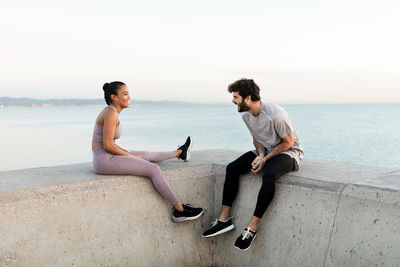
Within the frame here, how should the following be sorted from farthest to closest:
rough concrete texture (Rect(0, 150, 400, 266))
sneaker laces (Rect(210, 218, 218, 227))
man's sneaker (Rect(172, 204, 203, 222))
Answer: sneaker laces (Rect(210, 218, 218, 227)) < man's sneaker (Rect(172, 204, 203, 222)) < rough concrete texture (Rect(0, 150, 400, 266))

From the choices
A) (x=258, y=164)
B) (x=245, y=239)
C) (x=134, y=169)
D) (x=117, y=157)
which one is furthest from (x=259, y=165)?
(x=117, y=157)

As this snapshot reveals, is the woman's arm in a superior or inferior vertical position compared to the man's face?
inferior

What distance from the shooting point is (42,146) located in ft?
109

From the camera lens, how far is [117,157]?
4.09 meters

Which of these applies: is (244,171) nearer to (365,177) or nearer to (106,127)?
(365,177)

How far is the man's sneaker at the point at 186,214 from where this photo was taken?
13.5 feet

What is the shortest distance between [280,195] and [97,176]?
1.73 m

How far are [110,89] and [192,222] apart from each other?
1587mm

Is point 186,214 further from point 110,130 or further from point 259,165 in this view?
point 110,130

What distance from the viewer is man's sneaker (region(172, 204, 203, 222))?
4.12m

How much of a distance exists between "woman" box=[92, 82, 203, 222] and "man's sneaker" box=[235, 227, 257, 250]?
1.70 ft

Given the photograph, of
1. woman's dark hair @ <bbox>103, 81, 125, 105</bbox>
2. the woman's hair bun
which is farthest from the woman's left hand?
the woman's hair bun

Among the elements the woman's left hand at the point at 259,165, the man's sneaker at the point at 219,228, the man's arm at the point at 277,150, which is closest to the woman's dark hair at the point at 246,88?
the man's arm at the point at 277,150

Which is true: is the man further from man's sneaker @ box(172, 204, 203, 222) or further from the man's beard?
man's sneaker @ box(172, 204, 203, 222)
